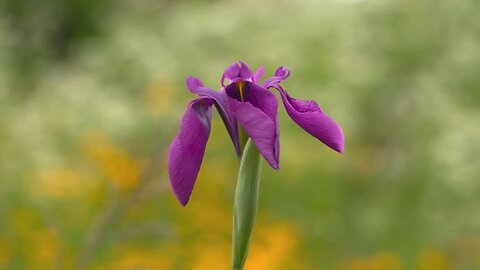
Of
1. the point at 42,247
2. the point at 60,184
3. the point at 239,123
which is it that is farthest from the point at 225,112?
the point at 60,184

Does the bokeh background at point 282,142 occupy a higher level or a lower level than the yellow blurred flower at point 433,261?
higher

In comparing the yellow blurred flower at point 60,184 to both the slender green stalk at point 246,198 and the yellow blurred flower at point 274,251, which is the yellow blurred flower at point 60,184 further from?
the slender green stalk at point 246,198

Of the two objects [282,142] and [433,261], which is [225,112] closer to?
[433,261]

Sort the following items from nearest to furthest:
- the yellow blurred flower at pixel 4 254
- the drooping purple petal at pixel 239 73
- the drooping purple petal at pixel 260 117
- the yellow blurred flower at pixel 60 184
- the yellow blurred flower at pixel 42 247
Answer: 1. the drooping purple petal at pixel 260 117
2. the drooping purple petal at pixel 239 73
3. the yellow blurred flower at pixel 42 247
4. the yellow blurred flower at pixel 4 254
5. the yellow blurred flower at pixel 60 184

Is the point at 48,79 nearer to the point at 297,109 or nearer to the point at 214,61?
the point at 214,61

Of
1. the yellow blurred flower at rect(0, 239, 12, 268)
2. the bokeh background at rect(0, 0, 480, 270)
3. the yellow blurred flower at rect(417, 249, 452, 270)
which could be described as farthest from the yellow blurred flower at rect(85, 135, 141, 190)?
the yellow blurred flower at rect(417, 249, 452, 270)

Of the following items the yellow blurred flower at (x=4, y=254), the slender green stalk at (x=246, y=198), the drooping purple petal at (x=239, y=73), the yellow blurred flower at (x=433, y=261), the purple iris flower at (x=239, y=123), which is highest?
the drooping purple petal at (x=239, y=73)

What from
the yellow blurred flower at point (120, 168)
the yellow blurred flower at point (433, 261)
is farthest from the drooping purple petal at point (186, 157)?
the yellow blurred flower at point (433, 261)

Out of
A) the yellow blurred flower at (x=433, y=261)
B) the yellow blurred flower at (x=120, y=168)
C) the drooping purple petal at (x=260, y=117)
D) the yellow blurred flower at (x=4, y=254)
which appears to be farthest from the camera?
the yellow blurred flower at (x=433, y=261)
